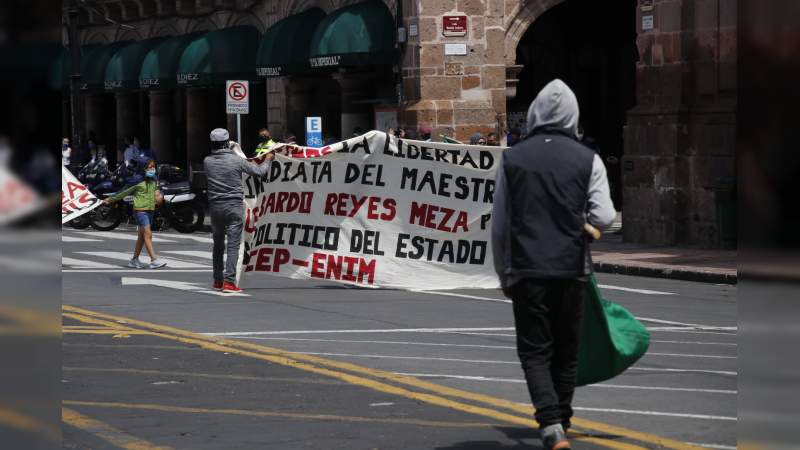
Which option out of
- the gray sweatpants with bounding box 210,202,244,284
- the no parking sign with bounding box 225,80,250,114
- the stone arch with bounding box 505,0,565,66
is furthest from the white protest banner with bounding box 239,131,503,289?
the no parking sign with bounding box 225,80,250,114

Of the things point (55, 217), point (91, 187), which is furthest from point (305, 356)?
point (91, 187)

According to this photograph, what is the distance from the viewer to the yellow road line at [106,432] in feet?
20.8

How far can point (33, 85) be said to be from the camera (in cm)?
152

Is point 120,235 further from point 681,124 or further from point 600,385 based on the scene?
point 600,385

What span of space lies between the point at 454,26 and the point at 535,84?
5446mm

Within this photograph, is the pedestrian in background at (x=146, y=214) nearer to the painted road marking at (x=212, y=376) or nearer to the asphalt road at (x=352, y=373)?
the asphalt road at (x=352, y=373)

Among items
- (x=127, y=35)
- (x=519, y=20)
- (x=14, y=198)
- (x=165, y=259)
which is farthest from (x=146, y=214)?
(x=127, y=35)

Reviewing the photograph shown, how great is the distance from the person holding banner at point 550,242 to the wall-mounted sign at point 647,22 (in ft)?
57.1

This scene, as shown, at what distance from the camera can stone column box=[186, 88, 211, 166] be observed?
43062 mm

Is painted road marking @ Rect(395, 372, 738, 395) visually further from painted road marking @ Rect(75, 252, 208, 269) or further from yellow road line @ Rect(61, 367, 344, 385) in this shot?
painted road marking @ Rect(75, 252, 208, 269)

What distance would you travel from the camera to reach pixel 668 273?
18.7m

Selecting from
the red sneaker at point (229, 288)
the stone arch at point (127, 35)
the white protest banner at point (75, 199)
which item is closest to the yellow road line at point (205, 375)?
the red sneaker at point (229, 288)

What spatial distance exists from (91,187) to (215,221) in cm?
1780

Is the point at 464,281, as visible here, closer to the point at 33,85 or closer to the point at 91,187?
the point at 33,85
